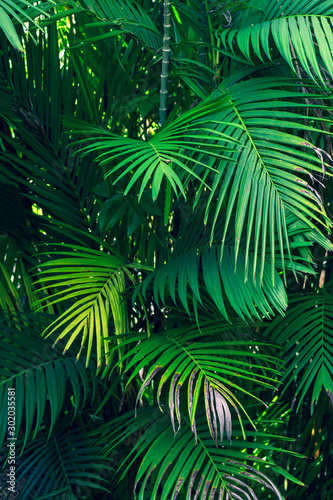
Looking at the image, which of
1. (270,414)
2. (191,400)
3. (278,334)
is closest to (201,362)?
(191,400)

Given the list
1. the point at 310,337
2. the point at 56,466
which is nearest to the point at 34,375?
the point at 56,466

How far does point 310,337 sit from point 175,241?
29 cm

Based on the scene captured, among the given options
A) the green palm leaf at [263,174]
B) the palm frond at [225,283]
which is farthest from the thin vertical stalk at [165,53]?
the palm frond at [225,283]

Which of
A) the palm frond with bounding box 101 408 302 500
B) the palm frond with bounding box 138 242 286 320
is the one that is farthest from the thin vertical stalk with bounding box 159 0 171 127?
the palm frond with bounding box 101 408 302 500

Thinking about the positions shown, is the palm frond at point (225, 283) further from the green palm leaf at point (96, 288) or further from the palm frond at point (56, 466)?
the palm frond at point (56, 466)

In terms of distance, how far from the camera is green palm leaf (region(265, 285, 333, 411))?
84cm

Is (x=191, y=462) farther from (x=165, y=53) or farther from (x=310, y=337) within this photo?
(x=165, y=53)

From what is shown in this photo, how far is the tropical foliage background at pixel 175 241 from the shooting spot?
2.33ft

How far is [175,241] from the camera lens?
3.06 feet

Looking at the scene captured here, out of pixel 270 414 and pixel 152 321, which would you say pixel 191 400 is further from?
pixel 270 414

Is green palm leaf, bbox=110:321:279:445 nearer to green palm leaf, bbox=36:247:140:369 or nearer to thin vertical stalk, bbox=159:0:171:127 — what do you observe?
green palm leaf, bbox=36:247:140:369

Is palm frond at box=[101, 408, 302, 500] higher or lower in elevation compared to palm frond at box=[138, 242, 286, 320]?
lower

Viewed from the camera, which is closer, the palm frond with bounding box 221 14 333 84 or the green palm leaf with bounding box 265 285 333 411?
the palm frond with bounding box 221 14 333 84

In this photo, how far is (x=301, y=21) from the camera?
747mm
